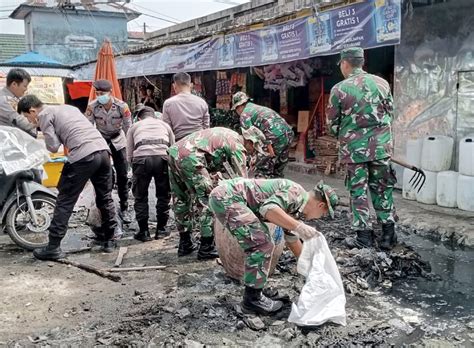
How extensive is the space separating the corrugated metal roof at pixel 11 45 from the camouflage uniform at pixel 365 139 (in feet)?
112

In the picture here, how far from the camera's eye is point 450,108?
776cm

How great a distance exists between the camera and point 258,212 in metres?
3.95

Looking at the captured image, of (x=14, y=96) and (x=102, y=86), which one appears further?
(x=102, y=86)

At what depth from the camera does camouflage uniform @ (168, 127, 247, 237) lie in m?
4.99

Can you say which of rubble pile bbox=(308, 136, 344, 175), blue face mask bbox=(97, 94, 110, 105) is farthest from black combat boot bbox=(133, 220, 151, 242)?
rubble pile bbox=(308, 136, 344, 175)

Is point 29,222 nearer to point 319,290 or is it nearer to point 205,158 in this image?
point 205,158

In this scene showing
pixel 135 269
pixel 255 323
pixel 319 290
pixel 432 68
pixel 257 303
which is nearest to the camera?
pixel 319 290

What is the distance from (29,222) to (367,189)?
4051mm

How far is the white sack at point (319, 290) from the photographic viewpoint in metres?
3.71

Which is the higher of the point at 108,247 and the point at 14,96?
the point at 14,96

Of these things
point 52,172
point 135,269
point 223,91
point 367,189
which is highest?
point 223,91

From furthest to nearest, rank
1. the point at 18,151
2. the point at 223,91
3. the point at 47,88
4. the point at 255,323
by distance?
the point at 223,91 → the point at 47,88 → the point at 18,151 → the point at 255,323

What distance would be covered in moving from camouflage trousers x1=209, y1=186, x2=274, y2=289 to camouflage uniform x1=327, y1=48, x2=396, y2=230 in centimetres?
209

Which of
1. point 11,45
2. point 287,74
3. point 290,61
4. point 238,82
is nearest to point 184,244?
point 290,61
